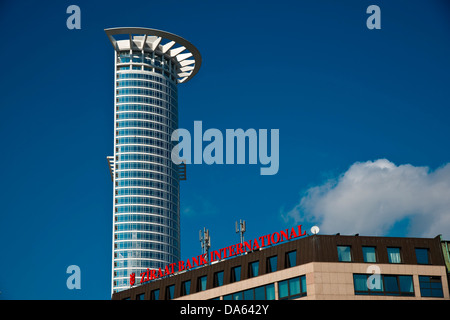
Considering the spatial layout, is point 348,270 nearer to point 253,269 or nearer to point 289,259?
point 289,259

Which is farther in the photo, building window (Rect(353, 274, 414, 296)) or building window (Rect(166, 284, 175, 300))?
building window (Rect(166, 284, 175, 300))

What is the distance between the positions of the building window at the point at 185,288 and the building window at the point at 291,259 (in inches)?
766

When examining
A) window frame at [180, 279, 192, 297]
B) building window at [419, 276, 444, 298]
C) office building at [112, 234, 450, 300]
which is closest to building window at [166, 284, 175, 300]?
window frame at [180, 279, 192, 297]

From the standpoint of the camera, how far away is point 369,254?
91.4m

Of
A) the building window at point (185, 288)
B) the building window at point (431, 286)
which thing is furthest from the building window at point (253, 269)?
the building window at point (431, 286)

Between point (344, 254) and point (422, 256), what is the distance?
10894 millimetres

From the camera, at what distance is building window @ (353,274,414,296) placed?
88.9 meters

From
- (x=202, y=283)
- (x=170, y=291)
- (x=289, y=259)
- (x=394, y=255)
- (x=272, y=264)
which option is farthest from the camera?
(x=170, y=291)

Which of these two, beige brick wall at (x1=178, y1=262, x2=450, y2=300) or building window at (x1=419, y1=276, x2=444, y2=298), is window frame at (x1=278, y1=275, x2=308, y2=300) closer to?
beige brick wall at (x1=178, y1=262, x2=450, y2=300)

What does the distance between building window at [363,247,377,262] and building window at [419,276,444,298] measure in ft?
21.8

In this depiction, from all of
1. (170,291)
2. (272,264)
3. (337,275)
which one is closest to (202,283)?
(170,291)

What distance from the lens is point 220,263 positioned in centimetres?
10219
